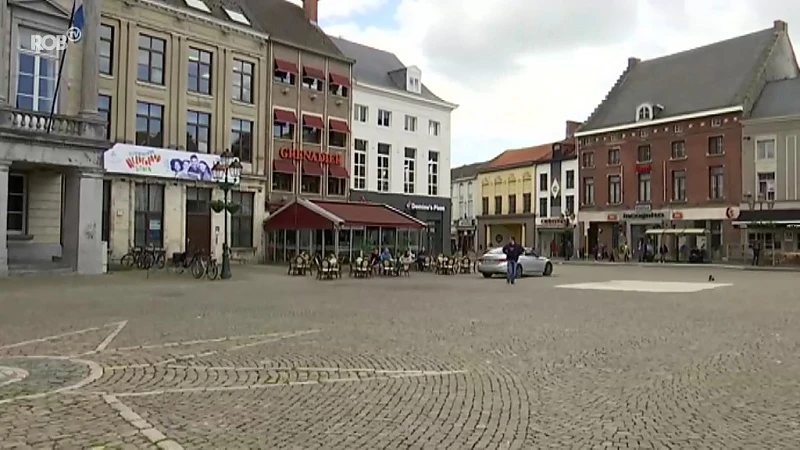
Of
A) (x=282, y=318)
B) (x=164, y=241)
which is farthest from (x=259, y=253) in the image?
(x=282, y=318)

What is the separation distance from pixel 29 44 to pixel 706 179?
4375 centimetres

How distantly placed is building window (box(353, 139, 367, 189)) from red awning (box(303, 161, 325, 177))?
10.6 ft

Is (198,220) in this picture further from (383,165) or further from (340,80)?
(383,165)

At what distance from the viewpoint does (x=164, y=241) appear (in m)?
34.0

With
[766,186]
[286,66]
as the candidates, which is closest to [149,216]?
[286,66]

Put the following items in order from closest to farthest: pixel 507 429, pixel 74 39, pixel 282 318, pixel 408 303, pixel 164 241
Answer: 1. pixel 507 429
2. pixel 282 318
3. pixel 408 303
4. pixel 74 39
5. pixel 164 241

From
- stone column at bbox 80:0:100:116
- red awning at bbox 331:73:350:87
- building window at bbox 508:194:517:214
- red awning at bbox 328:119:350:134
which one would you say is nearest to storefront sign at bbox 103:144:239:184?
stone column at bbox 80:0:100:116

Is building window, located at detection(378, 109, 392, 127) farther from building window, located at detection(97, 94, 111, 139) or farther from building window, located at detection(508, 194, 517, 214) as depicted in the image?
building window, located at detection(508, 194, 517, 214)

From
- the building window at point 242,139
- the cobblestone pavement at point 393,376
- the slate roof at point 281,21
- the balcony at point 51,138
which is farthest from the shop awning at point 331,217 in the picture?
the cobblestone pavement at point 393,376

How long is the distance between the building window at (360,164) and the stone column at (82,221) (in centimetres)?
2005

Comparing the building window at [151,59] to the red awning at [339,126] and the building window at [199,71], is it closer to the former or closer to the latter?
the building window at [199,71]

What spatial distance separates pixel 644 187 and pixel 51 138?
146 ft

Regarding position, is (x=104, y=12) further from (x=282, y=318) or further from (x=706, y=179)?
(x=706, y=179)

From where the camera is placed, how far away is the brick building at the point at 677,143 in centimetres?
5059
